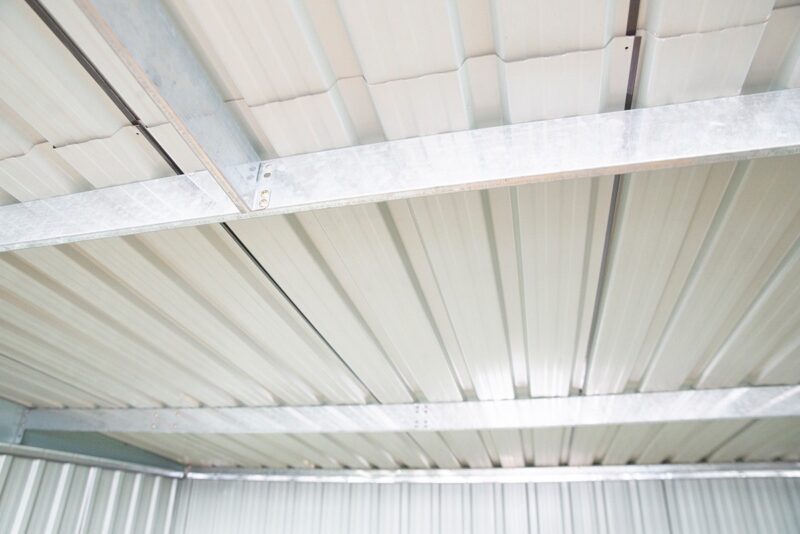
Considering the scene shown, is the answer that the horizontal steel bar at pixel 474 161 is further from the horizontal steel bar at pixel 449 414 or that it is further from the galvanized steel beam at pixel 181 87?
the horizontal steel bar at pixel 449 414

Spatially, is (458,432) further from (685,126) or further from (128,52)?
(128,52)

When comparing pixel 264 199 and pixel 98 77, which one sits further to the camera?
pixel 264 199

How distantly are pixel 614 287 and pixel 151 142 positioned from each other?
272 centimetres

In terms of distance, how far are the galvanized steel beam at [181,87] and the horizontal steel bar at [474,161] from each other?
0.15m

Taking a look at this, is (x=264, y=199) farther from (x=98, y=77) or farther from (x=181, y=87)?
(x=98, y=77)

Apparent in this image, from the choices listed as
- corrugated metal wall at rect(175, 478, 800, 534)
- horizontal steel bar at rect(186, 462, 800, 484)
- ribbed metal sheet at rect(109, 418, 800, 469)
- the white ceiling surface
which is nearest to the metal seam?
the white ceiling surface

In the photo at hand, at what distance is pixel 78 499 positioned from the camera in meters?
6.46

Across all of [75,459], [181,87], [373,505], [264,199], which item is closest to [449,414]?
[264,199]

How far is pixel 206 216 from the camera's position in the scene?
233cm

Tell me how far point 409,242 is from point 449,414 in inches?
110

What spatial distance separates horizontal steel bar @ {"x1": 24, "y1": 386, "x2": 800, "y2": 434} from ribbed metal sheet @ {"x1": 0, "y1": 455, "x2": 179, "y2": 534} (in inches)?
22.9

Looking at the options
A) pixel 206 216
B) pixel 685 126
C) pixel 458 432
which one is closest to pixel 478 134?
pixel 685 126

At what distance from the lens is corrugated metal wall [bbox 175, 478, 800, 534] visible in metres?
6.91

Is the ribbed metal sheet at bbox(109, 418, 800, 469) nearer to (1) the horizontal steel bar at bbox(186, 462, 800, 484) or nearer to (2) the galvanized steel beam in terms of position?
(1) the horizontal steel bar at bbox(186, 462, 800, 484)
